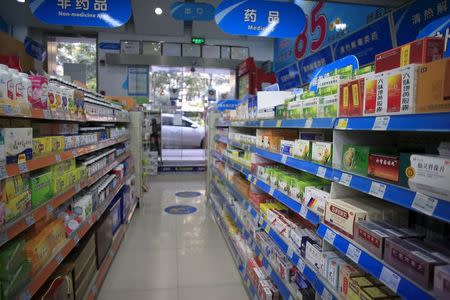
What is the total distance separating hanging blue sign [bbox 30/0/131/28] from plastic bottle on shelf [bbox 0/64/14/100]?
2.71m

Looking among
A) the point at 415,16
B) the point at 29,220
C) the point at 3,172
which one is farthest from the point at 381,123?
the point at 415,16

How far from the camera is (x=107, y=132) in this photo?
364 cm

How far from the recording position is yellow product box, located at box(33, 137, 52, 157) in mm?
1726

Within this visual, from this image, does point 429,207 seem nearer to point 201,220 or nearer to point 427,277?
point 427,277

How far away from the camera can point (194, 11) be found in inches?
197

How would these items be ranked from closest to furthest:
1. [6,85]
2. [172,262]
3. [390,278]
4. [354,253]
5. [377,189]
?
1. [390,278]
2. [377,189]
3. [354,253]
4. [6,85]
5. [172,262]

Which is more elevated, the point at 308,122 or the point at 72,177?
the point at 308,122

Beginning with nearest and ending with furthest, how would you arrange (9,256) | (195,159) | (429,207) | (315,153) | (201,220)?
1. (429,207)
2. (9,256)
3. (315,153)
4. (201,220)
5. (195,159)

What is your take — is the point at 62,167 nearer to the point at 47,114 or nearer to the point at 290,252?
the point at 47,114

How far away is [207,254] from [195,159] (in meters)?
6.27

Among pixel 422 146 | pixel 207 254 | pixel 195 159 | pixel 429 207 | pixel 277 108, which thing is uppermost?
pixel 277 108

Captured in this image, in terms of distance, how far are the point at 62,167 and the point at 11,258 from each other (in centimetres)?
84

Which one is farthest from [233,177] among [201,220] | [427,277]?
[427,277]

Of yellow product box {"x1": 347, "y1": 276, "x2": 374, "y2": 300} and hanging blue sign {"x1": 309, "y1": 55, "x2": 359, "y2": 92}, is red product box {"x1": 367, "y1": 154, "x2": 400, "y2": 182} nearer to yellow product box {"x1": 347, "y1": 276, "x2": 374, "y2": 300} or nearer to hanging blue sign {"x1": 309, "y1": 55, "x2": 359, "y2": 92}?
yellow product box {"x1": 347, "y1": 276, "x2": 374, "y2": 300}
